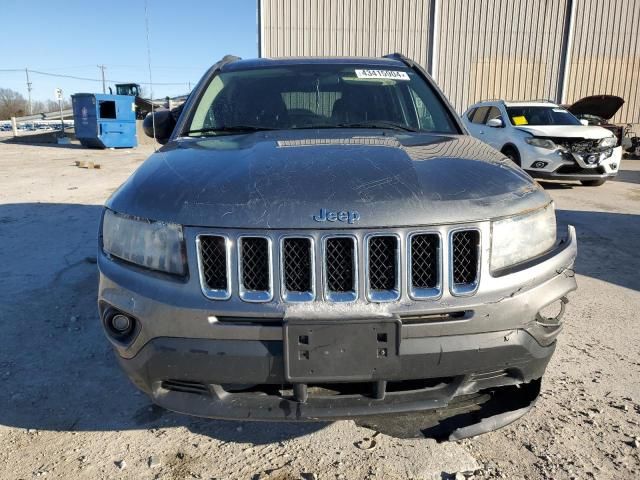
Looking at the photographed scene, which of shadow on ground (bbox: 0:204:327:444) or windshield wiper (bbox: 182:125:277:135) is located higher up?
windshield wiper (bbox: 182:125:277:135)

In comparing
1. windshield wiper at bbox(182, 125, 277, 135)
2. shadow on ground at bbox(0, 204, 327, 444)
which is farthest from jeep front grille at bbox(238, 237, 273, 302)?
windshield wiper at bbox(182, 125, 277, 135)

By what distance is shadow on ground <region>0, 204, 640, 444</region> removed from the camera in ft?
7.55

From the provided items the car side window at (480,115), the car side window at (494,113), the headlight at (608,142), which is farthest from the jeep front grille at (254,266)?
the car side window at (480,115)

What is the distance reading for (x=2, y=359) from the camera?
2.85m

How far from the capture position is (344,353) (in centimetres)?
154

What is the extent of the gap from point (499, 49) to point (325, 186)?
1895cm

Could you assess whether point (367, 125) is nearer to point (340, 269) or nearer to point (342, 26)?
point (340, 269)

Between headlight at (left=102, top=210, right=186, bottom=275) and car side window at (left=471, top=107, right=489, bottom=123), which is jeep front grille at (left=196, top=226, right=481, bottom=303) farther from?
car side window at (left=471, top=107, right=489, bottom=123)

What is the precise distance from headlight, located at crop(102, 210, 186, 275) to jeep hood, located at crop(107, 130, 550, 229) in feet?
0.13

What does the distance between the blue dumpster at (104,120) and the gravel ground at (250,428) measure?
17.0m

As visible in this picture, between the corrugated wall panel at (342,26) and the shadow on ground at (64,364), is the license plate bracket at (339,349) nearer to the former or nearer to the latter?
the shadow on ground at (64,364)

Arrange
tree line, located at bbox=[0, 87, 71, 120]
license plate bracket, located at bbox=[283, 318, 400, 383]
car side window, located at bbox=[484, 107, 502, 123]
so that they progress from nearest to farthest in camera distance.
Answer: license plate bracket, located at bbox=[283, 318, 400, 383] → car side window, located at bbox=[484, 107, 502, 123] → tree line, located at bbox=[0, 87, 71, 120]

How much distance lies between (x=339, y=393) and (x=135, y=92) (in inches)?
1293

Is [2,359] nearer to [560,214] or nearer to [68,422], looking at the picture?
[68,422]
